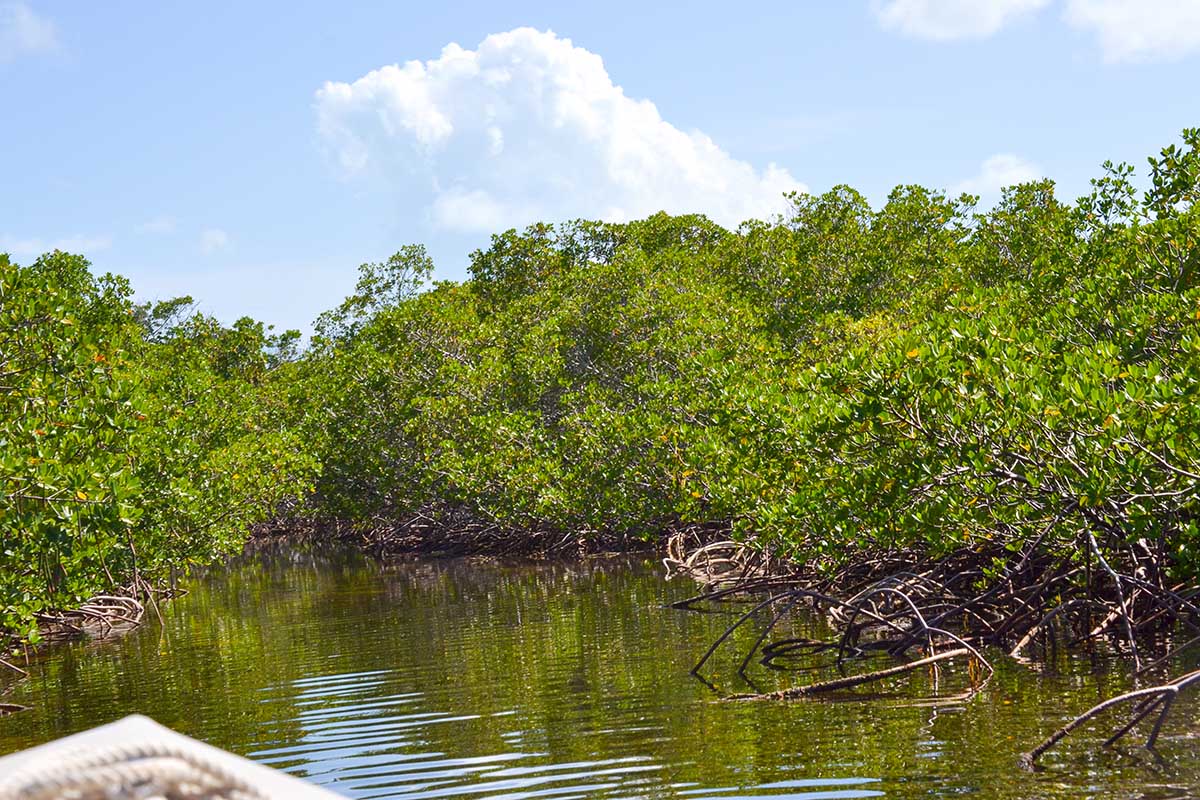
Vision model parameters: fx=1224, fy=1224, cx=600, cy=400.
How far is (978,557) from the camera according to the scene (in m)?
9.90

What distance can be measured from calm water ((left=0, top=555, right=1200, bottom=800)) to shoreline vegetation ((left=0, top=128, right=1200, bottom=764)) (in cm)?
66

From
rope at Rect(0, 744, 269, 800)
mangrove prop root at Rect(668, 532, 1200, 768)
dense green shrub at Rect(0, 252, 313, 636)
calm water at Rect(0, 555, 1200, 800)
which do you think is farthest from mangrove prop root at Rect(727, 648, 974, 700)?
rope at Rect(0, 744, 269, 800)

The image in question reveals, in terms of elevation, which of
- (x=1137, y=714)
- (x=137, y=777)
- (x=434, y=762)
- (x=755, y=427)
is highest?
(x=755, y=427)

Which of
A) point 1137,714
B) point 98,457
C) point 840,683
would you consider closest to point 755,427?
point 840,683

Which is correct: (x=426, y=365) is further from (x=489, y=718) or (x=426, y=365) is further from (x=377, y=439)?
(x=489, y=718)

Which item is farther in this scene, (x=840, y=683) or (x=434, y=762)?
(x=840, y=683)

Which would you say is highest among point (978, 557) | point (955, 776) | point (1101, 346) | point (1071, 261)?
point (1071, 261)

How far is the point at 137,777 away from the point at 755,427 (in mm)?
11527

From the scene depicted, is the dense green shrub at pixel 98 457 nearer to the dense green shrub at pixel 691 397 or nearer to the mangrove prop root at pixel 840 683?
the dense green shrub at pixel 691 397

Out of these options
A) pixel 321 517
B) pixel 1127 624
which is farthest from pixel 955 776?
pixel 321 517

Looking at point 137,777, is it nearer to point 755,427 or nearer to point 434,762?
point 434,762

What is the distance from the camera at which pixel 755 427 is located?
41.7ft

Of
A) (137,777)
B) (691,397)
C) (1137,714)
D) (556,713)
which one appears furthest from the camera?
(691,397)

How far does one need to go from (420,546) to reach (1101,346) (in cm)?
1888
